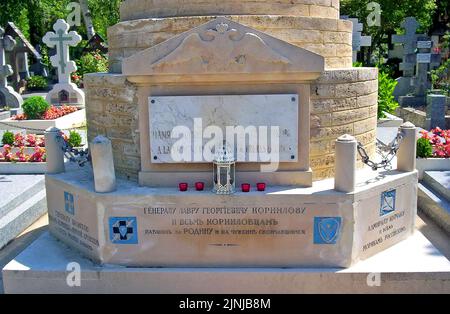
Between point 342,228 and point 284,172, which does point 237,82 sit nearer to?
point 284,172

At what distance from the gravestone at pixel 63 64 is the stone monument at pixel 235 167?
1577 centimetres

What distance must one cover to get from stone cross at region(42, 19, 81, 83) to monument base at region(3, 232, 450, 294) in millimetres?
16886

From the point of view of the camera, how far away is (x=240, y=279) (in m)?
5.35

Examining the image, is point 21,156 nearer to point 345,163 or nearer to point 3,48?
point 345,163

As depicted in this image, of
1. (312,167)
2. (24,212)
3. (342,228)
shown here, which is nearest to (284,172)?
(312,167)

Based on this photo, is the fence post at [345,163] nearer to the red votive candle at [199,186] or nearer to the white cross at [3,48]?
the red votive candle at [199,186]

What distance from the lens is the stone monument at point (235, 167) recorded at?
5.33 m

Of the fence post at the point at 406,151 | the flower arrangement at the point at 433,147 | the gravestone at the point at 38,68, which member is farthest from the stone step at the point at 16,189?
the gravestone at the point at 38,68

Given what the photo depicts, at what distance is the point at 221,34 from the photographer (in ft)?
17.3

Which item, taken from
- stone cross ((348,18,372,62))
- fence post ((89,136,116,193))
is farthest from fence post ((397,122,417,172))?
stone cross ((348,18,372,62))

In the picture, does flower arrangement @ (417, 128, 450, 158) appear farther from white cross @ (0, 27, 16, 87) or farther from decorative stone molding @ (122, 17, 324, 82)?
white cross @ (0, 27, 16, 87)

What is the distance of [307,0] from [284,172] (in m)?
2.54

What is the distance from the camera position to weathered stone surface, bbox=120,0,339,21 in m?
6.21

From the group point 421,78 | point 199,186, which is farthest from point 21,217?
point 421,78
